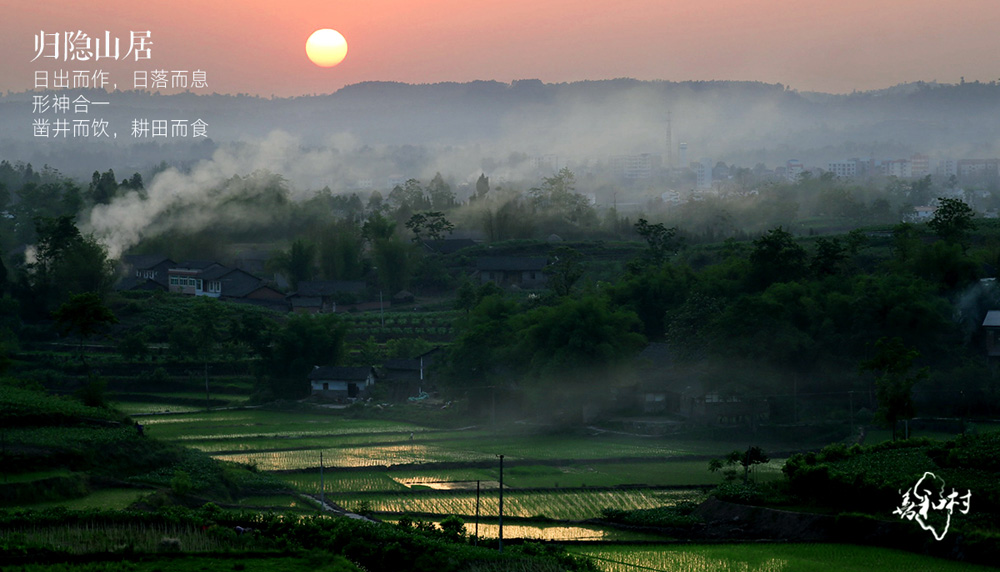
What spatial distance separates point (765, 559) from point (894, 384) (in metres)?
10.4

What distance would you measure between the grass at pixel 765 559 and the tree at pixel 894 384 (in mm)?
8006

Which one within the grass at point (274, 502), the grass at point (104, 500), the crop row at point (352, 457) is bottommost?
the grass at point (274, 502)

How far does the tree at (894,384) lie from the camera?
24.5 meters

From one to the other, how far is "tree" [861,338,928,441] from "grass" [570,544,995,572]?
801 centimetres

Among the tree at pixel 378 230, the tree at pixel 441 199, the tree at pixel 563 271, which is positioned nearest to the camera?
the tree at pixel 563 271

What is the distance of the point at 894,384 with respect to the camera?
25.2 meters

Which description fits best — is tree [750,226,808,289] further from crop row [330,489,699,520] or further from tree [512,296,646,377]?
crop row [330,489,699,520]

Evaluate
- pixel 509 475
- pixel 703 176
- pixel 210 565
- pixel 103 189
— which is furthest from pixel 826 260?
pixel 703 176

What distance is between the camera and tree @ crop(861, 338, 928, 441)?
24.5m

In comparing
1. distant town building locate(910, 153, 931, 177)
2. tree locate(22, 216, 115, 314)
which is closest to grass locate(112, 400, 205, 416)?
tree locate(22, 216, 115, 314)

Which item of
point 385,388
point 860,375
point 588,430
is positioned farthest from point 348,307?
point 860,375

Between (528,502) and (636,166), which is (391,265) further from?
(636,166)

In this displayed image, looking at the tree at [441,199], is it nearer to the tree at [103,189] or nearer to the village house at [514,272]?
the tree at [103,189]

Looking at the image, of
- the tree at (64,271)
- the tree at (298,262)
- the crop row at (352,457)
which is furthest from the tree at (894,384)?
the tree at (298,262)
